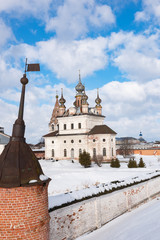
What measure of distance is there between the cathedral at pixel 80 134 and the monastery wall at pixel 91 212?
28.4 meters

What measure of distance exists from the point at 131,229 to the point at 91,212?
1.66m

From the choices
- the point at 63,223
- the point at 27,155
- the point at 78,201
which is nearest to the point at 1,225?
the point at 27,155

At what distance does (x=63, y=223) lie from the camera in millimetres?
7848

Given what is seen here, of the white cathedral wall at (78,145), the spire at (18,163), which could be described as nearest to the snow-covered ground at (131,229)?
the spire at (18,163)

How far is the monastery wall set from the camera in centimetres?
771

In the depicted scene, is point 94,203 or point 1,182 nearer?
point 1,182

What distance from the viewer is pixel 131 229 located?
29.2 ft

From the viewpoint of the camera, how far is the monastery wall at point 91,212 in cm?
771

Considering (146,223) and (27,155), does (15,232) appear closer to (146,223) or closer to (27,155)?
(27,155)

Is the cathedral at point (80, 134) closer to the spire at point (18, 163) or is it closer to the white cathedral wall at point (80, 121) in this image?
the white cathedral wall at point (80, 121)

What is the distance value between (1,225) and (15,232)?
1.21ft

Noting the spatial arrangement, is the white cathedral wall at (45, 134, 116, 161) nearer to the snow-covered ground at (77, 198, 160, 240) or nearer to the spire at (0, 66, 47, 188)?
the snow-covered ground at (77, 198, 160, 240)

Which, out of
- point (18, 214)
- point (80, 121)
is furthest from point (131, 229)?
point (80, 121)

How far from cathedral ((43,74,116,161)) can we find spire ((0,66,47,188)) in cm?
3611
